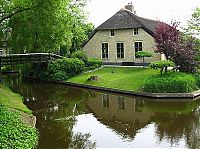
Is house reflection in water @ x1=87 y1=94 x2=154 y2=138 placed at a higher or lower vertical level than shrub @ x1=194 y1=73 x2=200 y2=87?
lower

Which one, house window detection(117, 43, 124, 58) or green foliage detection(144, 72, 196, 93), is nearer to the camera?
green foliage detection(144, 72, 196, 93)

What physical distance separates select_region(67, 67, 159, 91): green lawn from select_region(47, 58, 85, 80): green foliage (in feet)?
2.33

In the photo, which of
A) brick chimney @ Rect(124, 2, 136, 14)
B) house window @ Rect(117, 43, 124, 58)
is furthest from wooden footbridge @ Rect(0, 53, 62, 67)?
brick chimney @ Rect(124, 2, 136, 14)

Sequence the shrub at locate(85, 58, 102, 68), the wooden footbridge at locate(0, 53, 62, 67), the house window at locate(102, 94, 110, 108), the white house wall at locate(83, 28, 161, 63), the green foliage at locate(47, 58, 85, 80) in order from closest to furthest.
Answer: the house window at locate(102, 94, 110, 108), the wooden footbridge at locate(0, 53, 62, 67), the green foliage at locate(47, 58, 85, 80), the white house wall at locate(83, 28, 161, 63), the shrub at locate(85, 58, 102, 68)

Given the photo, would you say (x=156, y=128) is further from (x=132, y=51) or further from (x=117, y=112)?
(x=132, y=51)

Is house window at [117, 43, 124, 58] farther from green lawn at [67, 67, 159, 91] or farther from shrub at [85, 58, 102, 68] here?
shrub at [85, 58, 102, 68]

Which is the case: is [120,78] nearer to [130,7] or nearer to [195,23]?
[195,23]

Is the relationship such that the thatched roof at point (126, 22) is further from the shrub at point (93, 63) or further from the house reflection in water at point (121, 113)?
the house reflection in water at point (121, 113)

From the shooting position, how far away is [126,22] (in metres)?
35.2

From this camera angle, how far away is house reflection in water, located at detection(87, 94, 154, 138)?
14.9m

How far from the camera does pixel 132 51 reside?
34.9 metres

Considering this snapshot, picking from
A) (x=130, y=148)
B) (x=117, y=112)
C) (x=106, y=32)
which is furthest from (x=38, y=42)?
(x=130, y=148)

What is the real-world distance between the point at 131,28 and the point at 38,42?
34.0ft

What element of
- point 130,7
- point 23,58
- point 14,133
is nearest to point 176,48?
point 23,58
